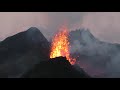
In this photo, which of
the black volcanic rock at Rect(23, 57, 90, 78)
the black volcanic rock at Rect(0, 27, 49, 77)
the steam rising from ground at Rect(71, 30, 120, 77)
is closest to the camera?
the black volcanic rock at Rect(23, 57, 90, 78)

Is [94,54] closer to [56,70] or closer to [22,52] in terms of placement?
[22,52]

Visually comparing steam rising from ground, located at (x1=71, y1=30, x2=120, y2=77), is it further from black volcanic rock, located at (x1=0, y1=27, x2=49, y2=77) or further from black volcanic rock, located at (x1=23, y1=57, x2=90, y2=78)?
black volcanic rock, located at (x1=23, y1=57, x2=90, y2=78)

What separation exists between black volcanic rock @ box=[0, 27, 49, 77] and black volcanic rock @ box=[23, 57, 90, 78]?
317 inches

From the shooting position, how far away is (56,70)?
39.0 m

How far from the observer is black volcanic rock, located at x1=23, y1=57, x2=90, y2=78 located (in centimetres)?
3855

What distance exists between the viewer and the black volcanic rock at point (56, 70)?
38553 mm

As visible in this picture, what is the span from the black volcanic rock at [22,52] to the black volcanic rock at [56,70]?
8.06m

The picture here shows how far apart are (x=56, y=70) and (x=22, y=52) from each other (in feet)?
72.8

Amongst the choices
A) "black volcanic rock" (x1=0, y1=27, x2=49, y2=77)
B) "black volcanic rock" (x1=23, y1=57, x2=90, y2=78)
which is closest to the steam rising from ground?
"black volcanic rock" (x1=0, y1=27, x2=49, y2=77)
